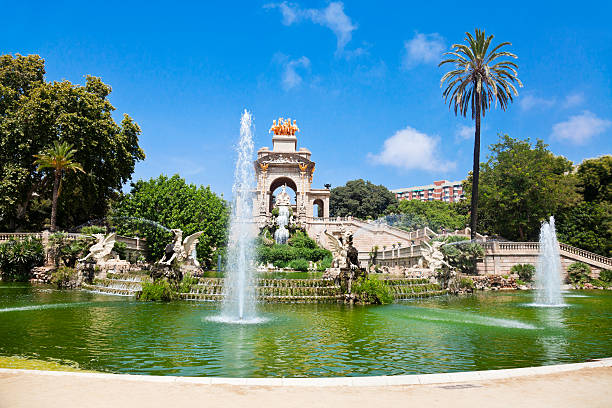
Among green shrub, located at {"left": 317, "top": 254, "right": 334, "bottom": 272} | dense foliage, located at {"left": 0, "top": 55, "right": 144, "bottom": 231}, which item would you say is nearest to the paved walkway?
dense foliage, located at {"left": 0, "top": 55, "right": 144, "bottom": 231}

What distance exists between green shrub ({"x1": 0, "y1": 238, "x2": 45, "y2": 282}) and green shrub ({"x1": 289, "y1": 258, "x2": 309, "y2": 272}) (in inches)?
856

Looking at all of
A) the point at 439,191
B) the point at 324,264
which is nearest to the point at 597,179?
the point at 324,264

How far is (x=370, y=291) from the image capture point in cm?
1903

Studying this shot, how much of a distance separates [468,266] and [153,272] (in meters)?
24.3

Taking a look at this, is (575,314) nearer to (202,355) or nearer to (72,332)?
(202,355)

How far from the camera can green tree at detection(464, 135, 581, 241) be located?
124 ft

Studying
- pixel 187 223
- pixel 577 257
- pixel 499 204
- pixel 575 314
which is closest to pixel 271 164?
pixel 187 223

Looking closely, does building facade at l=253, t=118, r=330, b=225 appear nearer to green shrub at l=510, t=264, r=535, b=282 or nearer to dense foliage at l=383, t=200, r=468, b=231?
dense foliage at l=383, t=200, r=468, b=231

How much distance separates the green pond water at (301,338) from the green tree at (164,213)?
20.7m

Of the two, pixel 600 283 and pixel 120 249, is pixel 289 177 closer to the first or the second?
pixel 120 249

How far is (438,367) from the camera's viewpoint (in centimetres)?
799

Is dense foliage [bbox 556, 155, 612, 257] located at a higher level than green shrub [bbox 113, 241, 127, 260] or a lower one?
higher

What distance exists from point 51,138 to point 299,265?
24863mm

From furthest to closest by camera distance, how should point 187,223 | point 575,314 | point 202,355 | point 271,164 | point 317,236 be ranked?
point 271,164
point 317,236
point 187,223
point 575,314
point 202,355
